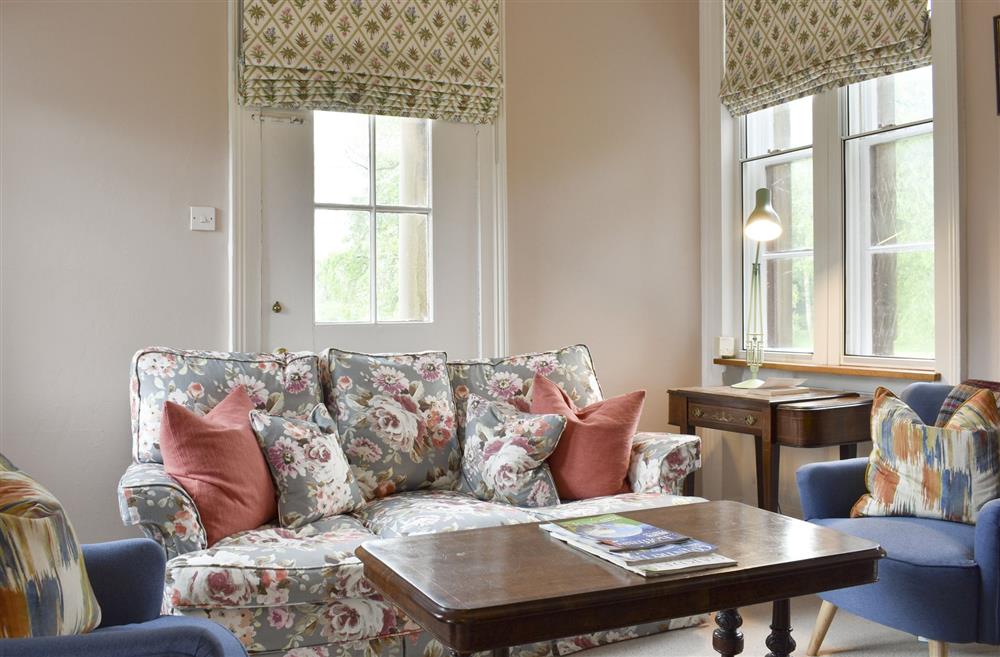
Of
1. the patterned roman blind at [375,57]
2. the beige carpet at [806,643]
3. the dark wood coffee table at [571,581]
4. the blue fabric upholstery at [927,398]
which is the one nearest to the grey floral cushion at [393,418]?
the beige carpet at [806,643]

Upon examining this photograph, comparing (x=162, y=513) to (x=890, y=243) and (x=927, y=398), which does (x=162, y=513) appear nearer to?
(x=927, y=398)

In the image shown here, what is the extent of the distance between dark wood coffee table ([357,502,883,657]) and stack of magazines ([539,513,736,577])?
1.0 inches

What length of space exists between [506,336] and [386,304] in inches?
22.0

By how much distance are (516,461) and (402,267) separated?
3.86ft

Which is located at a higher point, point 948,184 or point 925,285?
point 948,184

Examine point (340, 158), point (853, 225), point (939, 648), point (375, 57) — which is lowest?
point (939, 648)

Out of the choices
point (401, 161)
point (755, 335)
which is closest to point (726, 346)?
point (755, 335)

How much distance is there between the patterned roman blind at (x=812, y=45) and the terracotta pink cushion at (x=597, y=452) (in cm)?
161

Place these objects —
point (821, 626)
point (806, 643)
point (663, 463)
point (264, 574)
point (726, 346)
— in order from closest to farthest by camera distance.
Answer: point (264, 574)
point (821, 626)
point (806, 643)
point (663, 463)
point (726, 346)

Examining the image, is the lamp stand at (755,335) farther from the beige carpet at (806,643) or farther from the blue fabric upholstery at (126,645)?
the blue fabric upholstery at (126,645)

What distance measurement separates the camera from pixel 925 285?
3377mm

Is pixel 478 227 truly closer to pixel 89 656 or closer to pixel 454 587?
pixel 454 587

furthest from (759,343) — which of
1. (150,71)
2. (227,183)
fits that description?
(150,71)

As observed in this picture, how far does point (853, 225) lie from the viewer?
143 inches
